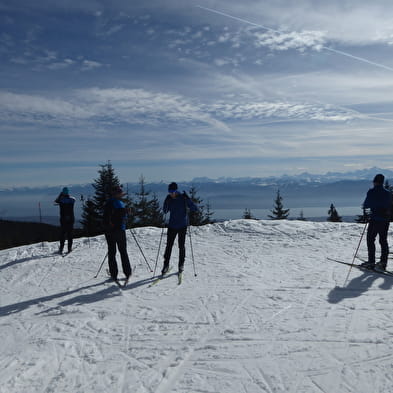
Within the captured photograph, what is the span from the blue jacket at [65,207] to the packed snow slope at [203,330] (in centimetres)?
230

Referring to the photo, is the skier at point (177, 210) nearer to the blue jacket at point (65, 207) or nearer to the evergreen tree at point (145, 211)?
the blue jacket at point (65, 207)

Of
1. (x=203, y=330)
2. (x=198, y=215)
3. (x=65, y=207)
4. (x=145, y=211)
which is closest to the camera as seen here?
(x=203, y=330)

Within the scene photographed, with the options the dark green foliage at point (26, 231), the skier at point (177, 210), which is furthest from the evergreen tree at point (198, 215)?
the skier at point (177, 210)

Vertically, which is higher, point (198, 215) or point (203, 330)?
point (203, 330)

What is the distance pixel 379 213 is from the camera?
819cm

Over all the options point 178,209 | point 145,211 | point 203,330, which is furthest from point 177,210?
point 145,211

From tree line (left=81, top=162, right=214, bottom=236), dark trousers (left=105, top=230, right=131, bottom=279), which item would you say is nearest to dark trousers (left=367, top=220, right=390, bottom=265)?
dark trousers (left=105, top=230, right=131, bottom=279)

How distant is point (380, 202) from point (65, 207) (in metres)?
10.4

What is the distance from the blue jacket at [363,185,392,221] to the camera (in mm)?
8070

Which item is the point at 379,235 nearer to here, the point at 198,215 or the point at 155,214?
the point at 198,215

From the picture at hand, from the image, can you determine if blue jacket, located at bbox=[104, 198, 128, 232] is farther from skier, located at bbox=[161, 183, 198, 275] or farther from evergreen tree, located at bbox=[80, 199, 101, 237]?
evergreen tree, located at bbox=[80, 199, 101, 237]

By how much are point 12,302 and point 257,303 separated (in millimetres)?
5664

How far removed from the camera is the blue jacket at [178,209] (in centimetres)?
830

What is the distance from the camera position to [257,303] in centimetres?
631
